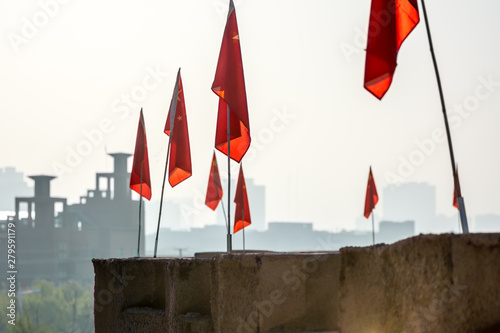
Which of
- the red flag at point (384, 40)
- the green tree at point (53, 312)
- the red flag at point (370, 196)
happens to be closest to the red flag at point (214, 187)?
the red flag at point (370, 196)

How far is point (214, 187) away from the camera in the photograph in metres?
22.0

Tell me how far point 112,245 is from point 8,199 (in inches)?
4222

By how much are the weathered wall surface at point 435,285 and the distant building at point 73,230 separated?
7832 cm

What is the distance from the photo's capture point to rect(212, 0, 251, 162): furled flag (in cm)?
1133

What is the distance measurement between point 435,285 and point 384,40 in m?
3.23

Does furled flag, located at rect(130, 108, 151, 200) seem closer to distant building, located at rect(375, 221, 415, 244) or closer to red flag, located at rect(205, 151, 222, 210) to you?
red flag, located at rect(205, 151, 222, 210)

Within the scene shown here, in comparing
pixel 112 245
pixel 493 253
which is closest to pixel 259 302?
pixel 493 253

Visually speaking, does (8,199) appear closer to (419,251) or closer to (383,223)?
(383,223)

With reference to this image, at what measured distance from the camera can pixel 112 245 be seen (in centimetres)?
9438

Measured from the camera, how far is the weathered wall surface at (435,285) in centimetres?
525

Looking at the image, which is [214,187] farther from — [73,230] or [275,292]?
[73,230]

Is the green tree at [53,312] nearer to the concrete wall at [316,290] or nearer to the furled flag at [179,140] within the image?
the furled flag at [179,140]

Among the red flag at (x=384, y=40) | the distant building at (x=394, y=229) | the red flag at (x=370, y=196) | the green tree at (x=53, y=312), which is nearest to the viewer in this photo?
the red flag at (x=384, y=40)

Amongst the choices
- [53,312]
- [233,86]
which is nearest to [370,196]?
[233,86]
